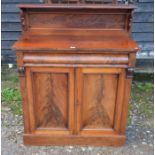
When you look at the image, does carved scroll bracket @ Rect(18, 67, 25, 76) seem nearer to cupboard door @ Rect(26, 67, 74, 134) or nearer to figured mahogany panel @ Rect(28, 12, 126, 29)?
cupboard door @ Rect(26, 67, 74, 134)

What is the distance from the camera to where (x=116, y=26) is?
2408mm

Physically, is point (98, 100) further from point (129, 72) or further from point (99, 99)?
point (129, 72)

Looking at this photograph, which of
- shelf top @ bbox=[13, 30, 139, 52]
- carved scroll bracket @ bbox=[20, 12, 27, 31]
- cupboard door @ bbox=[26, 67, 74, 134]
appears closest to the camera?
A: shelf top @ bbox=[13, 30, 139, 52]

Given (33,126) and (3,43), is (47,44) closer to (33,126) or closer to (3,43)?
(33,126)

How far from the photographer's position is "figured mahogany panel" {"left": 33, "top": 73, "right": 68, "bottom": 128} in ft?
6.78

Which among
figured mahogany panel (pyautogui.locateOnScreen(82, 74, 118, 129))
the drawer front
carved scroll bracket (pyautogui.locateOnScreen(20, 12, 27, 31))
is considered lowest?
figured mahogany panel (pyautogui.locateOnScreen(82, 74, 118, 129))

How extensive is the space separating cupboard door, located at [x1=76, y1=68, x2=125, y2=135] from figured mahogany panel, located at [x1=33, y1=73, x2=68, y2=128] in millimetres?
114

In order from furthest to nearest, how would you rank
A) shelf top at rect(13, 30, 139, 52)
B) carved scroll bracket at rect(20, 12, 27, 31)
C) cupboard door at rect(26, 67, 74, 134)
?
1. carved scroll bracket at rect(20, 12, 27, 31)
2. cupboard door at rect(26, 67, 74, 134)
3. shelf top at rect(13, 30, 139, 52)

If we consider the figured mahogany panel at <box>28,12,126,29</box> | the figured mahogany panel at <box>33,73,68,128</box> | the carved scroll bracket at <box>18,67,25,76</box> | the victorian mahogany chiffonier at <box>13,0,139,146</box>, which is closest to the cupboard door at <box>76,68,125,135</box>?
the victorian mahogany chiffonier at <box>13,0,139,146</box>

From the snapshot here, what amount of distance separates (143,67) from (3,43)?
1.88 m

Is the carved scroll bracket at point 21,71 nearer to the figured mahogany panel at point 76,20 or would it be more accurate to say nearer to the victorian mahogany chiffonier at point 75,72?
the victorian mahogany chiffonier at point 75,72

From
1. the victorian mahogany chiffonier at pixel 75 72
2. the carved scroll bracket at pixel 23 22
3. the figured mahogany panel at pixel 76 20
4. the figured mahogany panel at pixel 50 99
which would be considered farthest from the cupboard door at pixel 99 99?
the carved scroll bracket at pixel 23 22

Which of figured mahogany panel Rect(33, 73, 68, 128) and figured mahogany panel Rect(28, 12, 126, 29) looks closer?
figured mahogany panel Rect(33, 73, 68, 128)

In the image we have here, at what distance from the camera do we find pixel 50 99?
216 cm
